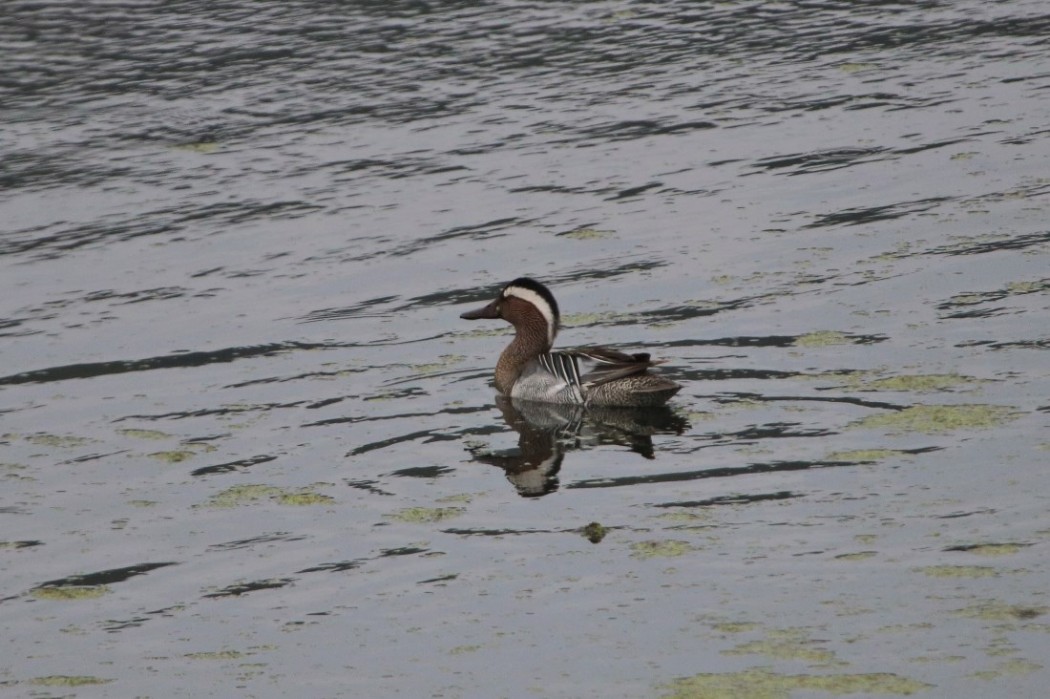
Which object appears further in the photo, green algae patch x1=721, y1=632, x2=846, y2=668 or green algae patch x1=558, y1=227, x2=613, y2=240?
green algae patch x1=558, y1=227, x2=613, y2=240

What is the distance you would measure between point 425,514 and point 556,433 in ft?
6.63

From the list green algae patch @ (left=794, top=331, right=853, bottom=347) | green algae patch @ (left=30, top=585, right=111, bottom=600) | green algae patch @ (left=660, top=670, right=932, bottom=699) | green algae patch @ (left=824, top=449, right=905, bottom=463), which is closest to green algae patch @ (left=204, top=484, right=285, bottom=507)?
green algae patch @ (left=30, top=585, right=111, bottom=600)

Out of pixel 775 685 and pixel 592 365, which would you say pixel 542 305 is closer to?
pixel 592 365

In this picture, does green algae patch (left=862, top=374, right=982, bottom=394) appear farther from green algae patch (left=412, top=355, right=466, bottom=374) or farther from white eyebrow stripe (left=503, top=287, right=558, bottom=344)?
green algae patch (left=412, top=355, right=466, bottom=374)

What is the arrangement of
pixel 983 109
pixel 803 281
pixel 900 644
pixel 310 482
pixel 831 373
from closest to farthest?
pixel 900 644, pixel 310 482, pixel 831 373, pixel 803 281, pixel 983 109

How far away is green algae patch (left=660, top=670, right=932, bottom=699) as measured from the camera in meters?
7.39

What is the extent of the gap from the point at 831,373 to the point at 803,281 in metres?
2.29

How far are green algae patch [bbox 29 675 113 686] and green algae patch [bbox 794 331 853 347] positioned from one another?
6006 millimetres

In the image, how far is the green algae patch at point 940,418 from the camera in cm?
1058

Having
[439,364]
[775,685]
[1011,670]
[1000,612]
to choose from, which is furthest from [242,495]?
[1011,670]

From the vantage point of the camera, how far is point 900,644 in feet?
25.5

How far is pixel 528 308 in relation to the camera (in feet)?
42.7

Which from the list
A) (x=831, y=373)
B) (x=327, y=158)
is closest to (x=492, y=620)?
(x=831, y=373)

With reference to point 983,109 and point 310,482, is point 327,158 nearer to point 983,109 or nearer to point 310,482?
point 983,109
